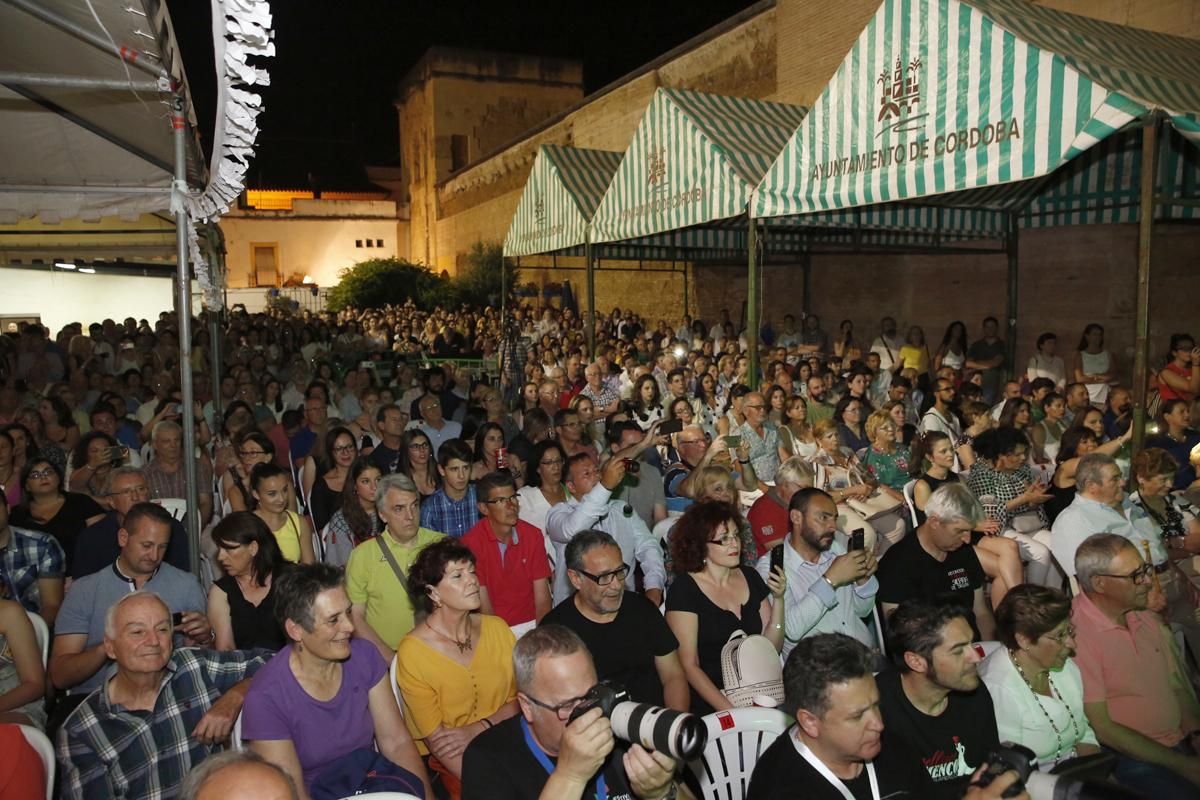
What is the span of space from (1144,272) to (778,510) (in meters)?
2.64

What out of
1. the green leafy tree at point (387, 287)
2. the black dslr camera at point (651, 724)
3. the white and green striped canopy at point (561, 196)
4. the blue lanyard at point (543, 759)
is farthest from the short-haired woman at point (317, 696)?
the green leafy tree at point (387, 287)

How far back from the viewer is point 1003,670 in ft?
10.5

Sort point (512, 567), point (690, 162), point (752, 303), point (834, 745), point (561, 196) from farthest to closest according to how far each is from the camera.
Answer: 1. point (561, 196)
2. point (690, 162)
3. point (752, 303)
4. point (512, 567)
5. point (834, 745)

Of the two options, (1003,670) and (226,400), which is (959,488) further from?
(226,400)

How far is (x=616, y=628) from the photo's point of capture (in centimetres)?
336

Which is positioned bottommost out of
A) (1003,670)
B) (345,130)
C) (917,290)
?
(1003,670)

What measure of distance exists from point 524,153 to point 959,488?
30.1 metres

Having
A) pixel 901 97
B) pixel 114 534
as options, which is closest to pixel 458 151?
pixel 901 97

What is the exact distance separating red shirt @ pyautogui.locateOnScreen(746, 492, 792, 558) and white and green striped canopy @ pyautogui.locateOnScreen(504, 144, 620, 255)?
7.93 m

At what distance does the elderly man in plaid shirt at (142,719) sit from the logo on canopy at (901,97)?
233 inches

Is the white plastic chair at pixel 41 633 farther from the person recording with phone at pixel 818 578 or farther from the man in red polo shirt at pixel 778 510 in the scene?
the man in red polo shirt at pixel 778 510

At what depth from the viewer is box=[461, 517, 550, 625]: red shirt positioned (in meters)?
4.28

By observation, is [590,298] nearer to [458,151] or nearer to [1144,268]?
[1144,268]

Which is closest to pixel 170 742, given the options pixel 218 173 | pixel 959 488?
pixel 218 173
